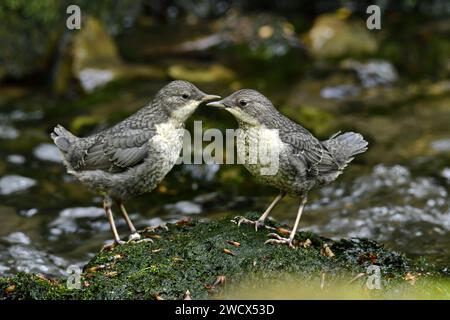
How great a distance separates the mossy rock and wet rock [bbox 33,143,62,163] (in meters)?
4.16

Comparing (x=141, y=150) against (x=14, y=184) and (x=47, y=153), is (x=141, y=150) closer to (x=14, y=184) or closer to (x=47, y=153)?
(x=14, y=184)

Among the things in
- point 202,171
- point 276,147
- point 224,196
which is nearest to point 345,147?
point 276,147

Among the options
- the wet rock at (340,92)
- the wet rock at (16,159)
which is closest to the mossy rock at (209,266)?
the wet rock at (16,159)

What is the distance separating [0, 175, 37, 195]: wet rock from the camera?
326 inches

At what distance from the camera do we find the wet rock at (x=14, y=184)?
27.2ft

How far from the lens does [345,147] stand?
608 centimetres

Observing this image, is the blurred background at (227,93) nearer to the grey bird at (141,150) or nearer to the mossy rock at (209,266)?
the mossy rock at (209,266)

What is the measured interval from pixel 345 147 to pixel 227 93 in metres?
4.48

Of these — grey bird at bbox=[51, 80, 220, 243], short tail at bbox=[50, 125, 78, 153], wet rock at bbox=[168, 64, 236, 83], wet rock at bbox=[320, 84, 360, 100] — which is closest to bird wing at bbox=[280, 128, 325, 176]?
grey bird at bbox=[51, 80, 220, 243]

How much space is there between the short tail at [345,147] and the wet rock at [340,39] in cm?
591

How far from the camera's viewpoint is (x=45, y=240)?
7180 mm

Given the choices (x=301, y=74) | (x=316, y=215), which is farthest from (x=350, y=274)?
(x=301, y=74)
